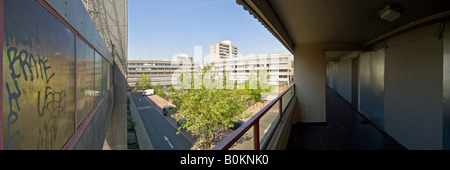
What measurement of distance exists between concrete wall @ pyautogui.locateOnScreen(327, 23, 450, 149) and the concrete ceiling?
1.90 ft

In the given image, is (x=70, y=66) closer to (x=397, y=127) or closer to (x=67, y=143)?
(x=67, y=143)

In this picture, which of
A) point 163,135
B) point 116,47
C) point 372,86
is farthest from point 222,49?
point 372,86

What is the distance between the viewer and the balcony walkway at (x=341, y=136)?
16.6 feet

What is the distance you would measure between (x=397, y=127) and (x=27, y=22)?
7039 millimetres

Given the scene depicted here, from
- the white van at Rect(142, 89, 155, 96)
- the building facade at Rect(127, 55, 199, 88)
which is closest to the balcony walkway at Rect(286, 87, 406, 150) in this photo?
the white van at Rect(142, 89, 155, 96)

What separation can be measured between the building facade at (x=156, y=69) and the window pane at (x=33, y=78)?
175ft

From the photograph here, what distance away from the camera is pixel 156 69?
6488cm

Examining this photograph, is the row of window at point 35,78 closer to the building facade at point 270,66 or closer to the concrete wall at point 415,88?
the concrete wall at point 415,88

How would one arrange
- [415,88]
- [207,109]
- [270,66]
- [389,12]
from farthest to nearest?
[270,66]
[207,109]
[415,88]
[389,12]

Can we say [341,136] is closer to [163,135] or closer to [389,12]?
[389,12]

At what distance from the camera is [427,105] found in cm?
411

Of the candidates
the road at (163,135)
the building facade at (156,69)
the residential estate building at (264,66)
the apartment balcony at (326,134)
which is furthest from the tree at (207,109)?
the building facade at (156,69)

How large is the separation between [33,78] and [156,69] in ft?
220
